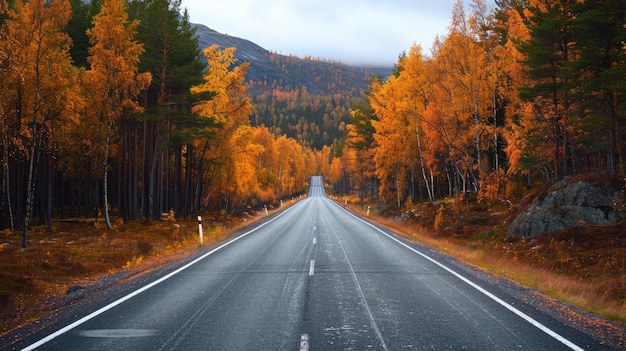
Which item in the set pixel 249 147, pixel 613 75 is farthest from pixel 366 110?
pixel 613 75

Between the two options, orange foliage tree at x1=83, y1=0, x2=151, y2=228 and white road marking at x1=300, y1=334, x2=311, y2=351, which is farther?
orange foliage tree at x1=83, y1=0, x2=151, y2=228

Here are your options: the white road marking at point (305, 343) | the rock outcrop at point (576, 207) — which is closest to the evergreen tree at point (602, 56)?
the rock outcrop at point (576, 207)

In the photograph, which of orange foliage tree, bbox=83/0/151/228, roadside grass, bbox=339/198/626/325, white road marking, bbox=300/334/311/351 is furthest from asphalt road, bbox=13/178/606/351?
orange foliage tree, bbox=83/0/151/228

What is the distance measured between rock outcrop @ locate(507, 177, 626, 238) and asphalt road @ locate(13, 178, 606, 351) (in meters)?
7.95

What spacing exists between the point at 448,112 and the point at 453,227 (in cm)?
886

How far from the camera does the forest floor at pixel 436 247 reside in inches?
389

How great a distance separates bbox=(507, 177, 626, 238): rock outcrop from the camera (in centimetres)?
1736

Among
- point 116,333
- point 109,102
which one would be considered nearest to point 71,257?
point 116,333

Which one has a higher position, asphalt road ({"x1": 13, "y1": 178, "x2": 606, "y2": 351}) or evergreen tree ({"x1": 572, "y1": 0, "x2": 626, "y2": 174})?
evergreen tree ({"x1": 572, "y1": 0, "x2": 626, "y2": 174})

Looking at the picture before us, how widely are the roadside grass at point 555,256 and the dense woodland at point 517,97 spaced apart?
4.46 meters

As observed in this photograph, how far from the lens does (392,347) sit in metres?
6.11

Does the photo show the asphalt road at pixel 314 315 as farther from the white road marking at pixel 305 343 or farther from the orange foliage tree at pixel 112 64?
the orange foliage tree at pixel 112 64

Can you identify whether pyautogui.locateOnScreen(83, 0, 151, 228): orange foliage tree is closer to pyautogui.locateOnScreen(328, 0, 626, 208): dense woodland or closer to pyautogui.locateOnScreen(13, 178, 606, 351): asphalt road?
pyautogui.locateOnScreen(13, 178, 606, 351): asphalt road

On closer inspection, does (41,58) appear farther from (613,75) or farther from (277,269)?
(613,75)
